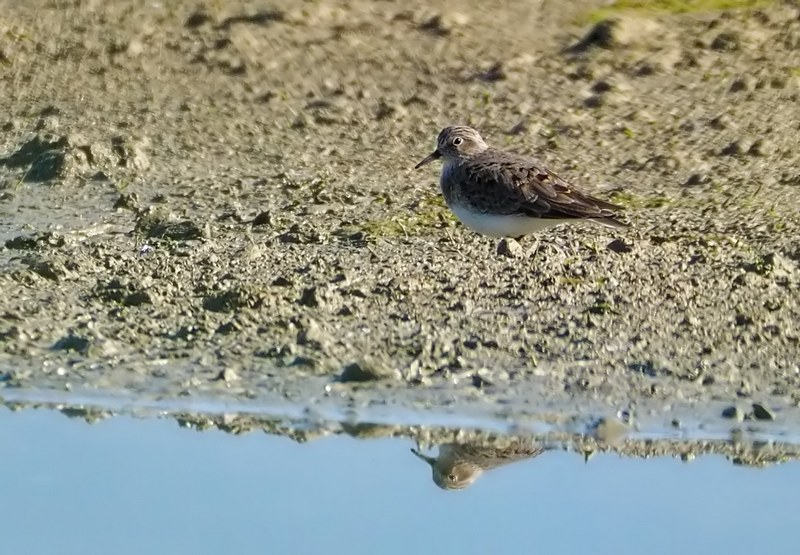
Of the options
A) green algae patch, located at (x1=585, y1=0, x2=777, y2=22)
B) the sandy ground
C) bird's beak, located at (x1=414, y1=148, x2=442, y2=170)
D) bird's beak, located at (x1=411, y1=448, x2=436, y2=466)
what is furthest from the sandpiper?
green algae patch, located at (x1=585, y1=0, x2=777, y2=22)

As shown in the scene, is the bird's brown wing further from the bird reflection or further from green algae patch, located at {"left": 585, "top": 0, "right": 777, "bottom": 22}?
green algae patch, located at {"left": 585, "top": 0, "right": 777, "bottom": 22}

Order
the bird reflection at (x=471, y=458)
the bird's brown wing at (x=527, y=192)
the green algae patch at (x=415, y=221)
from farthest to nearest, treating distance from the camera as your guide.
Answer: the green algae patch at (x=415, y=221)
the bird's brown wing at (x=527, y=192)
the bird reflection at (x=471, y=458)

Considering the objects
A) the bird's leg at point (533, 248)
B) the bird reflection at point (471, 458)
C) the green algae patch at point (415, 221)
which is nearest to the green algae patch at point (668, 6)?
the green algae patch at point (415, 221)

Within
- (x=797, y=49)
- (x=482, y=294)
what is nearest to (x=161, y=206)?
(x=482, y=294)

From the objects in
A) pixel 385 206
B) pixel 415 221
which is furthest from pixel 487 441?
pixel 385 206

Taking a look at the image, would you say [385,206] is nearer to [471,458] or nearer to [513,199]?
[513,199]

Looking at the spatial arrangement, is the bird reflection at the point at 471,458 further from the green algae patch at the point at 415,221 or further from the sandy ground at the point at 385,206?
the green algae patch at the point at 415,221
